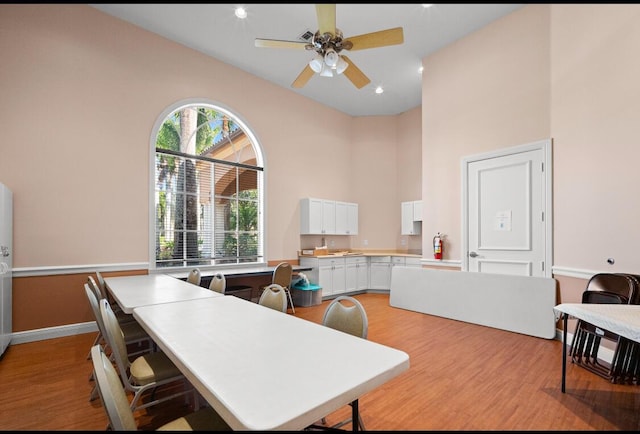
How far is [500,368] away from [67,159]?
16.8 feet

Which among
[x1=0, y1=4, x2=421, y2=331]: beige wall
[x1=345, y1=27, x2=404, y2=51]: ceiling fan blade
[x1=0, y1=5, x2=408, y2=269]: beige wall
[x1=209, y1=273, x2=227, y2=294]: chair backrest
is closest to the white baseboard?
[x1=0, y1=4, x2=421, y2=331]: beige wall

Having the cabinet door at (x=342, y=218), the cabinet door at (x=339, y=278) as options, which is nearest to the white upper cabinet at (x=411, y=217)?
the cabinet door at (x=342, y=218)

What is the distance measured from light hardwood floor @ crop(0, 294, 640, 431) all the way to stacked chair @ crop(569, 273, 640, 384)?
11 cm

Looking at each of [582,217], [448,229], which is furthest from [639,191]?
[448,229]

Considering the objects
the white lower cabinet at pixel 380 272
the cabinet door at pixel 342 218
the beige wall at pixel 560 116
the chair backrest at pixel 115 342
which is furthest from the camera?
the cabinet door at pixel 342 218

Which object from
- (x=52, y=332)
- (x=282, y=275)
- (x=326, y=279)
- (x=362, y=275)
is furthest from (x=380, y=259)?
(x=52, y=332)

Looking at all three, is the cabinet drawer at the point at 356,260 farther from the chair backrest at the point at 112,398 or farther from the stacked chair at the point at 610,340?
the chair backrest at the point at 112,398

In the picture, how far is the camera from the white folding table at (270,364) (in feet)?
2.87

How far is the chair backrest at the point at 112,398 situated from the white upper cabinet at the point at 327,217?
498 cm

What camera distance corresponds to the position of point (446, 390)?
2316 mm

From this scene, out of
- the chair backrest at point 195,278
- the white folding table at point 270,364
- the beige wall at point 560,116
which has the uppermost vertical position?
the beige wall at point 560,116

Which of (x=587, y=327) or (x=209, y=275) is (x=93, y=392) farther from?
(x=587, y=327)

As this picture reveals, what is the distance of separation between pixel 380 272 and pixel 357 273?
512 millimetres

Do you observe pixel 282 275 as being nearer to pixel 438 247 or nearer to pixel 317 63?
pixel 438 247
